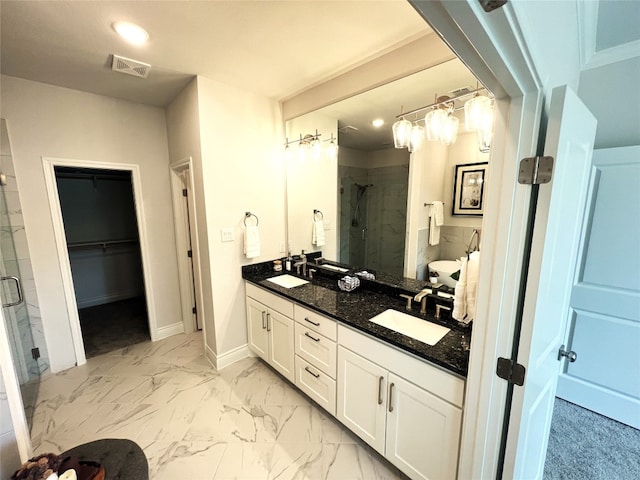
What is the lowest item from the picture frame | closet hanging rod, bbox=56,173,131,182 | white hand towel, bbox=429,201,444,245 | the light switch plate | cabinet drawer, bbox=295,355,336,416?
cabinet drawer, bbox=295,355,336,416

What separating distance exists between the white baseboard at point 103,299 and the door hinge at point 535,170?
5387 millimetres

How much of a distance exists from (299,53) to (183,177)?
6.34ft

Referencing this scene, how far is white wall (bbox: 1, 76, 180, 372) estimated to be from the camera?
7.28ft

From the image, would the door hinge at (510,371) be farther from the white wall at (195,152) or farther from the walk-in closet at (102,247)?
the walk-in closet at (102,247)

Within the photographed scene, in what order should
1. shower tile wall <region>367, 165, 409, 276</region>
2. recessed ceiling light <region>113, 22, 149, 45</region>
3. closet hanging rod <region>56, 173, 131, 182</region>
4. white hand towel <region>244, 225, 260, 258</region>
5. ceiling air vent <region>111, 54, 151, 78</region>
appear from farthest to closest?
closet hanging rod <region>56, 173, 131, 182</region> < white hand towel <region>244, 225, 260, 258</region> < shower tile wall <region>367, 165, 409, 276</region> < ceiling air vent <region>111, 54, 151, 78</region> < recessed ceiling light <region>113, 22, 149, 45</region>

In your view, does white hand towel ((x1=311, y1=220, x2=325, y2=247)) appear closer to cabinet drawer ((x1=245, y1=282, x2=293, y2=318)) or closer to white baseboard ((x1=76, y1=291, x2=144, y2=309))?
cabinet drawer ((x1=245, y1=282, x2=293, y2=318))

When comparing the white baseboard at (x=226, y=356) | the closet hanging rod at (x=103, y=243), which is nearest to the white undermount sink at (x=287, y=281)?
the white baseboard at (x=226, y=356)

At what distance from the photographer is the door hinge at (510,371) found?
938 millimetres

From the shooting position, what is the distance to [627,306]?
1.79 m

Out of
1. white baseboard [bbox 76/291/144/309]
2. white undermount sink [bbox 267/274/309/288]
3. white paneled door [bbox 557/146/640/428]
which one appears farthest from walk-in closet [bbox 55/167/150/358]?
white paneled door [bbox 557/146/640/428]

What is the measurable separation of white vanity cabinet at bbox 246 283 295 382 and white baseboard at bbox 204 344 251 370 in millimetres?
105

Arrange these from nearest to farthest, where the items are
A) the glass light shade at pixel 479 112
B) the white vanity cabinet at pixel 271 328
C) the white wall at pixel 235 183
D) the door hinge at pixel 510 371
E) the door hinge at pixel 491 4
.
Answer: the door hinge at pixel 491 4 → the door hinge at pixel 510 371 → the glass light shade at pixel 479 112 → the white vanity cabinet at pixel 271 328 → the white wall at pixel 235 183

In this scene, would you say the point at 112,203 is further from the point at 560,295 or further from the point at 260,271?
the point at 560,295

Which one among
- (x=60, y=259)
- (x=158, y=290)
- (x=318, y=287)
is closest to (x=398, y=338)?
(x=318, y=287)
